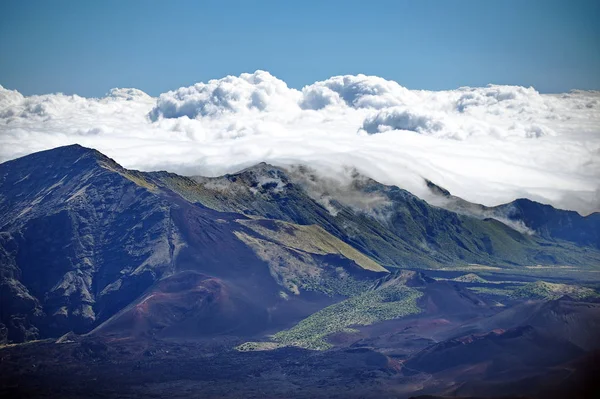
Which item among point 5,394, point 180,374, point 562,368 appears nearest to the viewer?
point 562,368

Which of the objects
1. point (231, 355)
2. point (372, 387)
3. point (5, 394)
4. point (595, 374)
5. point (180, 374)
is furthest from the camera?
point (231, 355)

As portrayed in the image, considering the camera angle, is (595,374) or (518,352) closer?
(595,374)

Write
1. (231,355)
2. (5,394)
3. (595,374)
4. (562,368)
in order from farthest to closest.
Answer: (231,355) → (5,394) → (562,368) → (595,374)

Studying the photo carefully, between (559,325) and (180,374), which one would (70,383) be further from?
(559,325)

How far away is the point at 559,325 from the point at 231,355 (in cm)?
7858

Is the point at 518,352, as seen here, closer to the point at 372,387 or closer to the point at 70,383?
the point at 372,387

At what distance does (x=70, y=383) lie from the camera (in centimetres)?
16750

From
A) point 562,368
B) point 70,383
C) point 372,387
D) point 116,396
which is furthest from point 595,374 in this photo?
point 70,383

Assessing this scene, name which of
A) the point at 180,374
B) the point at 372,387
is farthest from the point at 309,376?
the point at 180,374

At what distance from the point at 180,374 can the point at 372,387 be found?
4361 centimetres

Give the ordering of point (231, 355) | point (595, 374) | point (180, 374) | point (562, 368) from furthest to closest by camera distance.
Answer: point (231, 355)
point (180, 374)
point (562, 368)
point (595, 374)

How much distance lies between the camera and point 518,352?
160625 millimetres

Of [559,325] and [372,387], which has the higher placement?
[559,325]

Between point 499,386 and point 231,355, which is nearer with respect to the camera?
point 499,386
